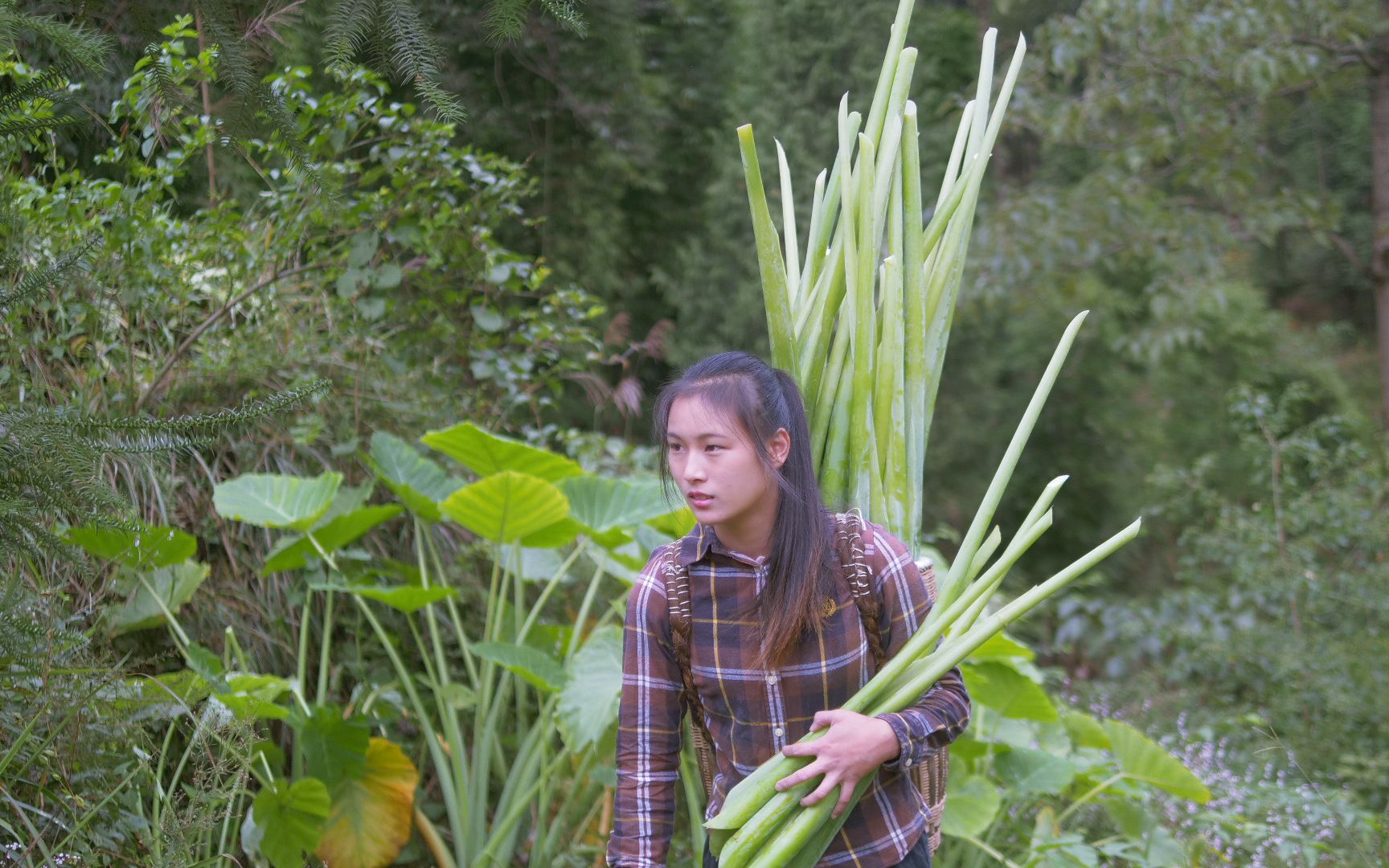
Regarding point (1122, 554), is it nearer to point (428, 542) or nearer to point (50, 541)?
point (428, 542)

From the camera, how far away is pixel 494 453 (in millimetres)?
2404

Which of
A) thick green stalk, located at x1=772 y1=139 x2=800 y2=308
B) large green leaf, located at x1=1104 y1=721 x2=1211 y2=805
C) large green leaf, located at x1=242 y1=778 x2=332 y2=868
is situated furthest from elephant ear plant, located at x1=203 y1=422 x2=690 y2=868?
large green leaf, located at x1=1104 y1=721 x2=1211 y2=805

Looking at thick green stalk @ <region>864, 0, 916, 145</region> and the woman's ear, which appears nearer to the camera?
the woman's ear

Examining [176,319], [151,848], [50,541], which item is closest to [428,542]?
[176,319]

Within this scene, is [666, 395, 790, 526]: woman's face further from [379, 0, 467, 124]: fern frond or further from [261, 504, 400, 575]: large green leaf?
[261, 504, 400, 575]: large green leaf

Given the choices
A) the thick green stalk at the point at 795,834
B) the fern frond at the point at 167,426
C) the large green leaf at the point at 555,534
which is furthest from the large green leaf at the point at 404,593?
the thick green stalk at the point at 795,834

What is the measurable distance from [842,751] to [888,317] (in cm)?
58

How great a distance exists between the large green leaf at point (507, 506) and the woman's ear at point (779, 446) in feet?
3.05

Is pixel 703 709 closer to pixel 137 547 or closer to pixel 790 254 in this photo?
pixel 790 254

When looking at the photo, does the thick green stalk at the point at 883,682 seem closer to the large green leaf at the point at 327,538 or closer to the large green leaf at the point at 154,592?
the large green leaf at the point at 327,538

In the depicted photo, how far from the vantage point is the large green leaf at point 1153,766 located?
238cm

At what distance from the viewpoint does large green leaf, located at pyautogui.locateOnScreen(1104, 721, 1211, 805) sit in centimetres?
238

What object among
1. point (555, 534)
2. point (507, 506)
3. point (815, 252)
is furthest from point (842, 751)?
point (555, 534)

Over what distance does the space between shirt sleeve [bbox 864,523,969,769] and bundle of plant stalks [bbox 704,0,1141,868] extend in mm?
30
